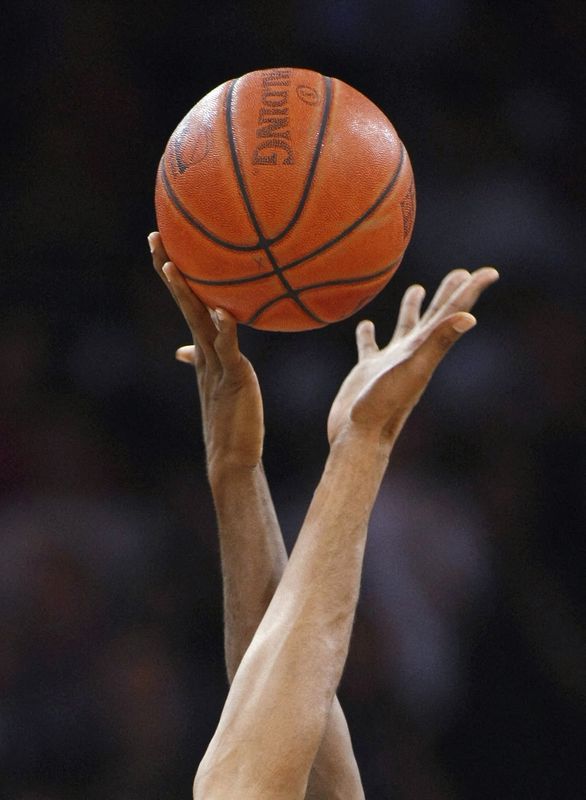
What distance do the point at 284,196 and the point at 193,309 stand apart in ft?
1.21

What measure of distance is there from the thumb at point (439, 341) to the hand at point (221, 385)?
412 mm

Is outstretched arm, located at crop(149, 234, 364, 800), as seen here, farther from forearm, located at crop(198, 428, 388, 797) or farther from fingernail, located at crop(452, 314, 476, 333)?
fingernail, located at crop(452, 314, 476, 333)

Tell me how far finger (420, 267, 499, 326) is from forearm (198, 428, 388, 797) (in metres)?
0.33

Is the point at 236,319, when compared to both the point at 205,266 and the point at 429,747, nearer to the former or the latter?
the point at 205,266

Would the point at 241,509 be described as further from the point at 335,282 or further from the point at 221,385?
the point at 335,282

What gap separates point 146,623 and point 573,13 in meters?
3.05

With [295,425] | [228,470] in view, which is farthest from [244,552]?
[295,425]

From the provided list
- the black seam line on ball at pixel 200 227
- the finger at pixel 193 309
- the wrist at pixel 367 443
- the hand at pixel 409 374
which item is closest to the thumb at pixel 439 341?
the hand at pixel 409 374

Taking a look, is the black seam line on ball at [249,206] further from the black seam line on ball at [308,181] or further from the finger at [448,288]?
the finger at [448,288]

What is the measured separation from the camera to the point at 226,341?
2479mm

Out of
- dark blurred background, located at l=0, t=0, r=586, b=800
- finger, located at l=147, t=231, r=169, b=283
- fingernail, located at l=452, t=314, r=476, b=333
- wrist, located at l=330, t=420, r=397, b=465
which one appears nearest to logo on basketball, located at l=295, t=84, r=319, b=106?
finger, located at l=147, t=231, r=169, b=283

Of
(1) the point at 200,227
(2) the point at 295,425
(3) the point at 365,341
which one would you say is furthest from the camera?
(2) the point at 295,425

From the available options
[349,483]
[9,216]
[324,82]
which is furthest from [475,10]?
[349,483]

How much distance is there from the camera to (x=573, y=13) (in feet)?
16.0
